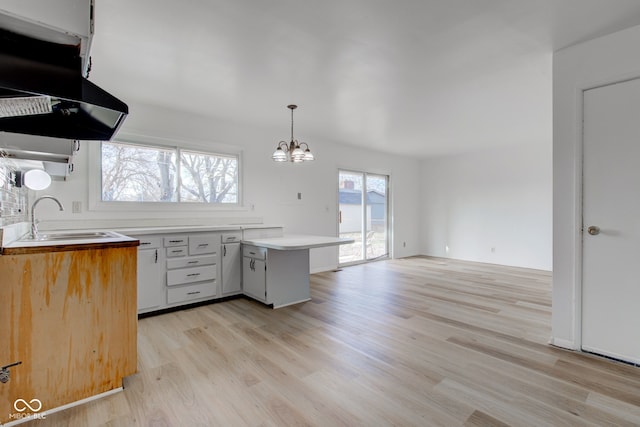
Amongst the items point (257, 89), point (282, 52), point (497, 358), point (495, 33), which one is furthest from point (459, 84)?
Result: point (497, 358)

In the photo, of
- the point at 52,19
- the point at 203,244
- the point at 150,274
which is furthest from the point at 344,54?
the point at 150,274

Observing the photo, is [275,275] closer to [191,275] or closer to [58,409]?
[191,275]

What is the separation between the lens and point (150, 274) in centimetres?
321

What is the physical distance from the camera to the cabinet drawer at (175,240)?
332cm

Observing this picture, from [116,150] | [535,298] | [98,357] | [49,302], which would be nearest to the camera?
[49,302]

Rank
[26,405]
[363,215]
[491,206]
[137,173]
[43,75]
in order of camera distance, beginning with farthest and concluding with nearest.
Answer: [363,215] < [491,206] < [137,173] < [26,405] < [43,75]

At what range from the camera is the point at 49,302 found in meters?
1.66

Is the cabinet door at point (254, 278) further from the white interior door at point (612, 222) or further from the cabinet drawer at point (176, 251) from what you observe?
the white interior door at point (612, 222)

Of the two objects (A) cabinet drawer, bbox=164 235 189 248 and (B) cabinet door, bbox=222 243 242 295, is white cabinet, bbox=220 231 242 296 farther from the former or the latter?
(A) cabinet drawer, bbox=164 235 189 248

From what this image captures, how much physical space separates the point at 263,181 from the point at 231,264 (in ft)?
4.94

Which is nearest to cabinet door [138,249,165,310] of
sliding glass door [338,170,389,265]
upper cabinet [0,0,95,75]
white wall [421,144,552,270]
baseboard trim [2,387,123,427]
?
baseboard trim [2,387,123,427]

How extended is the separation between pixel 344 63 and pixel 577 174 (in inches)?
83.5

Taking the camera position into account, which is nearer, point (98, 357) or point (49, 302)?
point (49, 302)

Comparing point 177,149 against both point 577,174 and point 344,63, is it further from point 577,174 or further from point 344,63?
point 577,174
